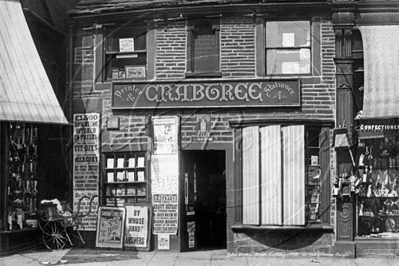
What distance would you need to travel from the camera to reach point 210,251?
42.0 feet

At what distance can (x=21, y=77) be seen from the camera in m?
12.0

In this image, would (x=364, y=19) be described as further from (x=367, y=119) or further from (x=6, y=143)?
(x=6, y=143)

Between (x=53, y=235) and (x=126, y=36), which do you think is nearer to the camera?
(x=53, y=235)

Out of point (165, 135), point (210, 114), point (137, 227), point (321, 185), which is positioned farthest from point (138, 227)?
point (321, 185)

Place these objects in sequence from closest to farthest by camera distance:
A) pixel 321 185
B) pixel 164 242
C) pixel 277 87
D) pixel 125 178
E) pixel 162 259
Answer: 1. pixel 162 259
2. pixel 321 185
3. pixel 277 87
4. pixel 164 242
5. pixel 125 178

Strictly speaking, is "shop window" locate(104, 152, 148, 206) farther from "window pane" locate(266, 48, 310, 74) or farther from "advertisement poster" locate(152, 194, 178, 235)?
"window pane" locate(266, 48, 310, 74)

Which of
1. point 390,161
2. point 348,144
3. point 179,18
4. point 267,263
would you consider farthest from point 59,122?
point 390,161

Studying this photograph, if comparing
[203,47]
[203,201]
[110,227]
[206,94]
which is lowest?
[110,227]

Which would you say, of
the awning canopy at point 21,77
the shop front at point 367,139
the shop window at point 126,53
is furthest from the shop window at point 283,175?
the awning canopy at point 21,77

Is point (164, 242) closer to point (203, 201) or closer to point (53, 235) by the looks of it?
point (203, 201)

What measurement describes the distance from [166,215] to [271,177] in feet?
8.02

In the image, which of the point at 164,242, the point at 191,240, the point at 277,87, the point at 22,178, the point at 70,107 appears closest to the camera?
the point at 277,87

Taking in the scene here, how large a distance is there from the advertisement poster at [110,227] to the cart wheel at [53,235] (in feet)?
2.62

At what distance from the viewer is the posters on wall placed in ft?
41.1
